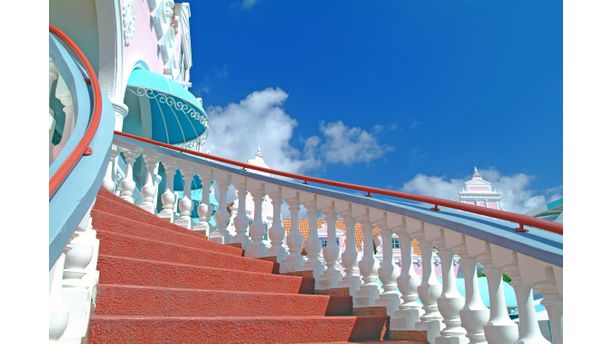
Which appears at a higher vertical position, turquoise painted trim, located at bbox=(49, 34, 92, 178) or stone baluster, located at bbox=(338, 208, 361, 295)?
turquoise painted trim, located at bbox=(49, 34, 92, 178)

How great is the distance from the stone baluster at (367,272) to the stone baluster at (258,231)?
118cm

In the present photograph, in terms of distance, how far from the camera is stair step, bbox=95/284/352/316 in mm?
2781

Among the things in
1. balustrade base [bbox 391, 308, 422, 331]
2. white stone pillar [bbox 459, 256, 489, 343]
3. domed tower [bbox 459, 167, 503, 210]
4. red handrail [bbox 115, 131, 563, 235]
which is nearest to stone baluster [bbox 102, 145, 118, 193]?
red handrail [bbox 115, 131, 563, 235]

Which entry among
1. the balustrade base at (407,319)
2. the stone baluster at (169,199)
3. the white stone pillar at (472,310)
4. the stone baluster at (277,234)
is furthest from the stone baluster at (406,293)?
the stone baluster at (169,199)

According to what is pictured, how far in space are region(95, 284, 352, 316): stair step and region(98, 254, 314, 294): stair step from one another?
28 centimetres

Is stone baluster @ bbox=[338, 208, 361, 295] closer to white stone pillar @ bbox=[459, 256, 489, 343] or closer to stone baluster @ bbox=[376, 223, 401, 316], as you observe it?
stone baluster @ bbox=[376, 223, 401, 316]

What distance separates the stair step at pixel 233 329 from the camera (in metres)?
2.47
